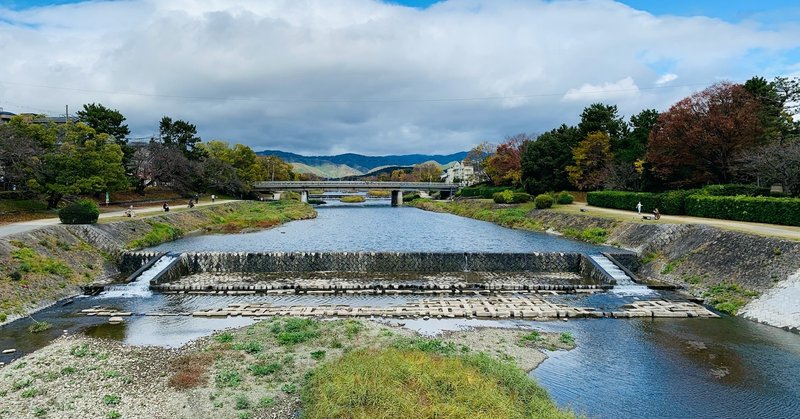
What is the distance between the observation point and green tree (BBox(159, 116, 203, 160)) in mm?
80688

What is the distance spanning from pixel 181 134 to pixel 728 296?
80337 mm

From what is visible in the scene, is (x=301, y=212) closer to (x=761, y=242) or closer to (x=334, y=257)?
(x=334, y=257)

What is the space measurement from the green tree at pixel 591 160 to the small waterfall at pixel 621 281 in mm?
36406

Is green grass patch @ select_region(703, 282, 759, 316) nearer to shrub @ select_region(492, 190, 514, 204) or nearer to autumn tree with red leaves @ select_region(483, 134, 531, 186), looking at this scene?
shrub @ select_region(492, 190, 514, 204)

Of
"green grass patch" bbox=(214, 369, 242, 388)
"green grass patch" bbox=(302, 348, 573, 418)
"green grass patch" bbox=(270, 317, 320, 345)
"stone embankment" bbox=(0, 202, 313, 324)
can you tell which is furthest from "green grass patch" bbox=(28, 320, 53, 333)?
"green grass patch" bbox=(302, 348, 573, 418)

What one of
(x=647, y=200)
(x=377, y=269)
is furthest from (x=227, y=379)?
(x=647, y=200)

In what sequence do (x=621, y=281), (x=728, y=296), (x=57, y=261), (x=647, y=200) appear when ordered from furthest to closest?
(x=647, y=200) → (x=621, y=281) → (x=57, y=261) → (x=728, y=296)

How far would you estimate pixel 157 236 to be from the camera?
40.7 meters

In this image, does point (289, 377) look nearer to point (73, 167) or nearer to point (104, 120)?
point (73, 167)

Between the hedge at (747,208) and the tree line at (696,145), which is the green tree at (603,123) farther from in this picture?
the hedge at (747,208)

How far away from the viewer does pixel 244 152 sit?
298 feet

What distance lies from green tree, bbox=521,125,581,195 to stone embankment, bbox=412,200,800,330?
3498 centimetres

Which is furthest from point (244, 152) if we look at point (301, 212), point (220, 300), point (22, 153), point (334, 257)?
point (220, 300)

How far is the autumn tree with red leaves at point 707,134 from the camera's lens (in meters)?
44.2
